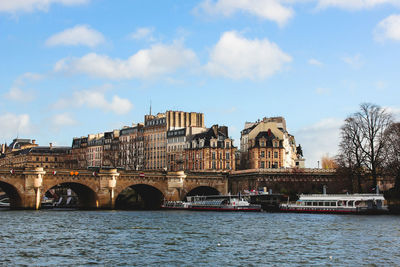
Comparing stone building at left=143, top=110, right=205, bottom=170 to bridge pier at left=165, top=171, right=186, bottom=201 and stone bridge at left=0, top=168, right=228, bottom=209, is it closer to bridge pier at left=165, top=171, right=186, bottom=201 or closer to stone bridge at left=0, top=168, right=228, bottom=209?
stone bridge at left=0, top=168, right=228, bottom=209

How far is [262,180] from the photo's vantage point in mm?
115062

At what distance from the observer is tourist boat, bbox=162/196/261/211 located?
102 metres

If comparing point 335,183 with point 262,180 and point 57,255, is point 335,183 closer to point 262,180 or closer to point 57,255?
point 262,180

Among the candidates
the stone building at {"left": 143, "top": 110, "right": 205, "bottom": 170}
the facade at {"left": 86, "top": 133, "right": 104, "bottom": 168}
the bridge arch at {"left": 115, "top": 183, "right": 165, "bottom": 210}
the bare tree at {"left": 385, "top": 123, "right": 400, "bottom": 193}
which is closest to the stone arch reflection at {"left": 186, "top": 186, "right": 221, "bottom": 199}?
the bridge arch at {"left": 115, "top": 183, "right": 165, "bottom": 210}

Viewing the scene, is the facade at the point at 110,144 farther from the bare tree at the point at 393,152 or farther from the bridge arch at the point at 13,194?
the bare tree at the point at 393,152

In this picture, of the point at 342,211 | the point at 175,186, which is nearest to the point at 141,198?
the point at 175,186

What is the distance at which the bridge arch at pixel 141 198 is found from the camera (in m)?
119

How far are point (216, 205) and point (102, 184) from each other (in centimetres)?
2072

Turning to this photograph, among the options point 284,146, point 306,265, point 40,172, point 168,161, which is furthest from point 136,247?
point 168,161

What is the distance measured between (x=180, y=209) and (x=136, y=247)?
60987 mm

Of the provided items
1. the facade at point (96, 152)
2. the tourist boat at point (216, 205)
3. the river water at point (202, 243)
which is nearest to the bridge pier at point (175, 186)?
Result: the tourist boat at point (216, 205)

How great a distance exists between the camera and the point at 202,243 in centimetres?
4997

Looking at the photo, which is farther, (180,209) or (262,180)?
(262,180)

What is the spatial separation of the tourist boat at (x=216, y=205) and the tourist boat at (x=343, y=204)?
7.87 m
